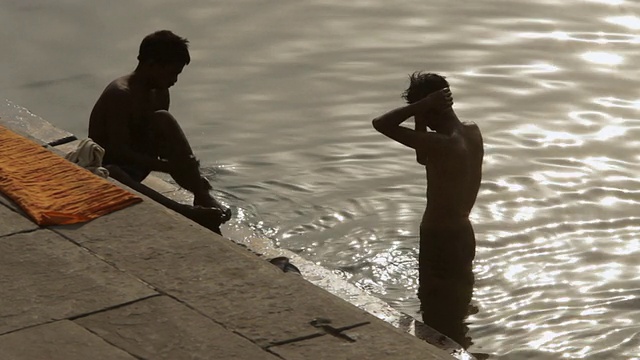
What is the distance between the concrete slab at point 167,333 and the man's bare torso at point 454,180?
7.21ft

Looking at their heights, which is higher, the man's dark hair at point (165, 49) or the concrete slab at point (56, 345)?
the man's dark hair at point (165, 49)

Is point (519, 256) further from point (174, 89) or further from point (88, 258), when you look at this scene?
point (174, 89)

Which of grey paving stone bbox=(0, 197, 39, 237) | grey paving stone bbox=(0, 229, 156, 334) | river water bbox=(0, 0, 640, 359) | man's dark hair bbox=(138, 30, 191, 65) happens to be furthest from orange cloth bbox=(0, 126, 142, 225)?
river water bbox=(0, 0, 640, 359)

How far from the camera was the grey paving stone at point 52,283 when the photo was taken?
5746mm

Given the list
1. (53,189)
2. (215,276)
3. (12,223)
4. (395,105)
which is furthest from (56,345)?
(395,105)

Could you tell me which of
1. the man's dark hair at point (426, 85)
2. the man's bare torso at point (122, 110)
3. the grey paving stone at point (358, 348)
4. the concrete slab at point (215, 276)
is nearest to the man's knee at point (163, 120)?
the man's bare torso at point (122, 110)

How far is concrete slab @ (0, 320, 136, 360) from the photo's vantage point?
537cm

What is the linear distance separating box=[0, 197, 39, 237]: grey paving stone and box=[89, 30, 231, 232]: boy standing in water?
1.03 meters

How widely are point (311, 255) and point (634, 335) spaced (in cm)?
206

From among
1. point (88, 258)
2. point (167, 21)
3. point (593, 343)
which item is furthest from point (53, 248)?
point (167, 21)

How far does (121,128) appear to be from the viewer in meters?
7.95

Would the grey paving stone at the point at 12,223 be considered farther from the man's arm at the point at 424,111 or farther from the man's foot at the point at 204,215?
the man's arm at the point at 424,111

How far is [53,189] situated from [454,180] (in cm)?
218

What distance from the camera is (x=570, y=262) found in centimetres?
843
